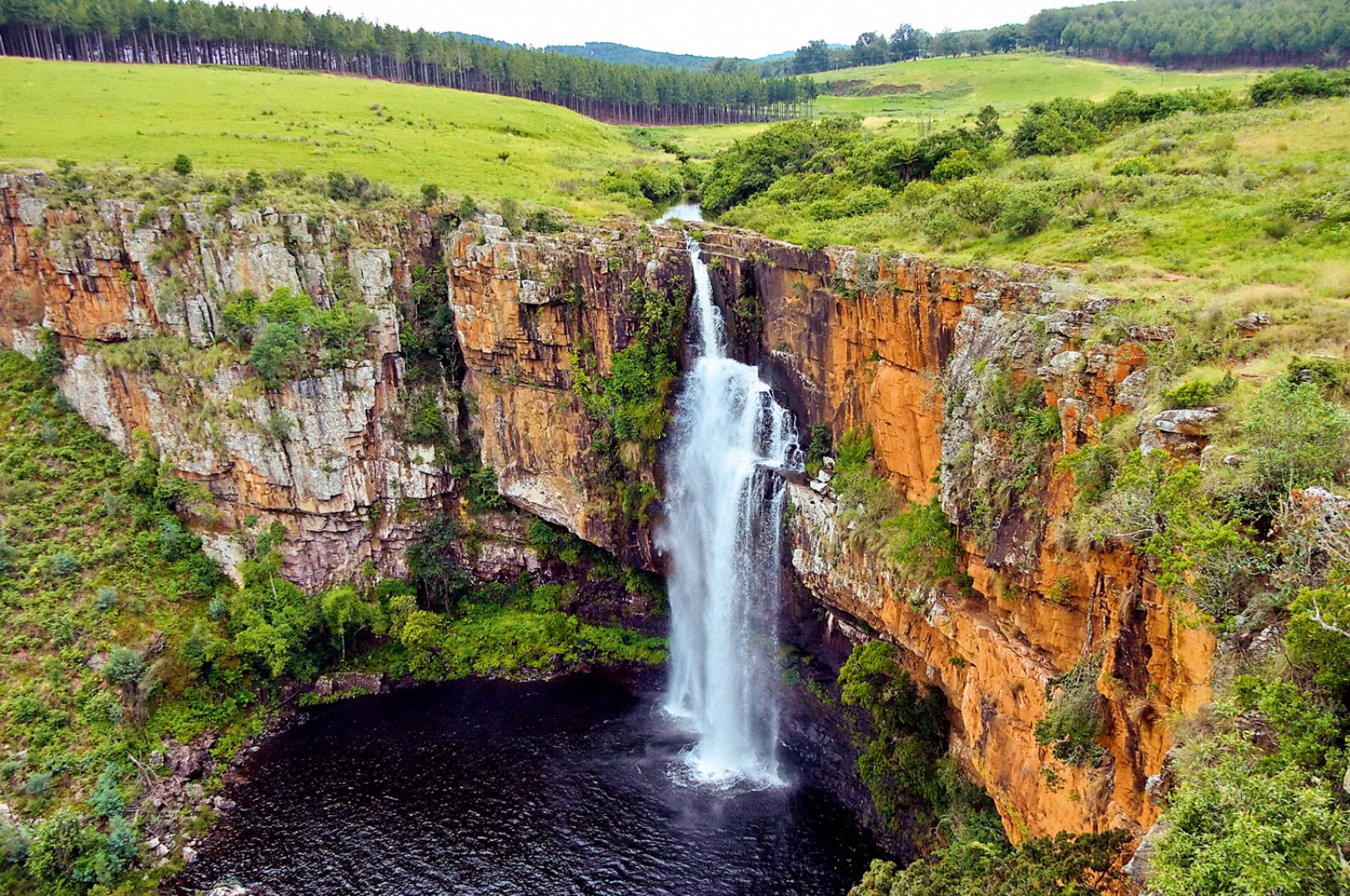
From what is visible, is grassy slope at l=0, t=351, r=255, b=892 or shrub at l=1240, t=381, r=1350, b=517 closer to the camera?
shrub at l=1240, t=381, r=1350, b=517

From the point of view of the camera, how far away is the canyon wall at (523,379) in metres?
22.4

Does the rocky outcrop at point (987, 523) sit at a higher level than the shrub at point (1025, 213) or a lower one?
lower

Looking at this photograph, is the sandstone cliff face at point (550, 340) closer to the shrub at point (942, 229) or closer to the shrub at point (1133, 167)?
the shrub at point (942, 229)

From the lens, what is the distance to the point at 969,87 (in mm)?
89562

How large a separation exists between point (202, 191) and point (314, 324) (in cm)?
1111

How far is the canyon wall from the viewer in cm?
2241

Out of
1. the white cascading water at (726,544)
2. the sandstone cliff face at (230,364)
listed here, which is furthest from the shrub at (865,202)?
the sandstone cliff face at (230,364)

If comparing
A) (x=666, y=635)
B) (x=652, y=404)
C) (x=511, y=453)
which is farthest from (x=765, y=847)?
(x=511, y=453)

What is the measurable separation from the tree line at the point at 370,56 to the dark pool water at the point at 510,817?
71743 mm

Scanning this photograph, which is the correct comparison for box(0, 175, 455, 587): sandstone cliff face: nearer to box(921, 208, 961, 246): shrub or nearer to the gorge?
the gorge

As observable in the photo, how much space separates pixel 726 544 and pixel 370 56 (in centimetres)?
7852

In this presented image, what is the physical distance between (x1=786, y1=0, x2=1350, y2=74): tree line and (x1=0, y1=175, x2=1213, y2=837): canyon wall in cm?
5595

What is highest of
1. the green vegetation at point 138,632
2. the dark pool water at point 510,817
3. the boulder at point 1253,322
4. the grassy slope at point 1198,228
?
the grassy slope at point 1198,228

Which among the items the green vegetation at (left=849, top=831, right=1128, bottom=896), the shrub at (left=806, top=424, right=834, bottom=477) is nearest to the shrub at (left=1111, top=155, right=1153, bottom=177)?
the shrub at (left=806, top=424, right=834, bottom=477)
